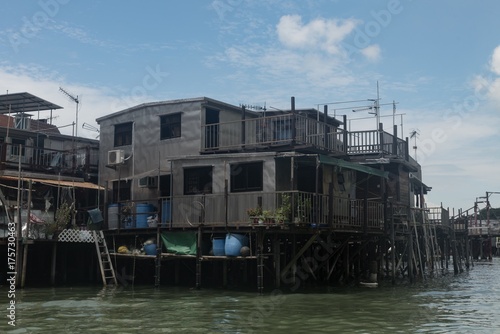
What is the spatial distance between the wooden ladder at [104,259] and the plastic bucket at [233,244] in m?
6.28

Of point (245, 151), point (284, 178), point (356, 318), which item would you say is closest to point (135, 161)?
point (245, 151)

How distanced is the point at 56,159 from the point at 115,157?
13.8ft

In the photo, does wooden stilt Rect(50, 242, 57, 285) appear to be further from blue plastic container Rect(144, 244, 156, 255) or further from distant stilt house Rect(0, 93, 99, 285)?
blue plastic container Rect(144, 244, 156, 255)

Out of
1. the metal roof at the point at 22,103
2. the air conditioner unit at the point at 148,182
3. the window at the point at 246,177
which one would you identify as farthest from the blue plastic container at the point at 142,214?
the metal roof at the point at 22,103

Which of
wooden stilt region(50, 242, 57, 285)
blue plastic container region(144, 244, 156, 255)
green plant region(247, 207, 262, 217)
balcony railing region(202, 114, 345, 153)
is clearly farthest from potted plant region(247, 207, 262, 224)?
wooden stilt region(50, 242, 57, 285)

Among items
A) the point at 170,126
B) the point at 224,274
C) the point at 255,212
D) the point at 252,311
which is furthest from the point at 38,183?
the point at 252,311

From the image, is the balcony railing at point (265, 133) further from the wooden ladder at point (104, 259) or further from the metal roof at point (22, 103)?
the metal roof at point (22, 103)

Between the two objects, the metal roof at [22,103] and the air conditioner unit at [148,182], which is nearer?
the air conditioner unit at [148,182]

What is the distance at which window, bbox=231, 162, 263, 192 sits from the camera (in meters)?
23.7

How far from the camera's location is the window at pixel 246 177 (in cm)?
2367

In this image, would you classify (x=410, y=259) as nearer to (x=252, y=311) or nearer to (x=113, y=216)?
(x=252, y=311)

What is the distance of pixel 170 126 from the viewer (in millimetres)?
28047

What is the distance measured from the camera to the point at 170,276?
1049 inches

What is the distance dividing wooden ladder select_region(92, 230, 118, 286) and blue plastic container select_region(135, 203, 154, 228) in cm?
189
